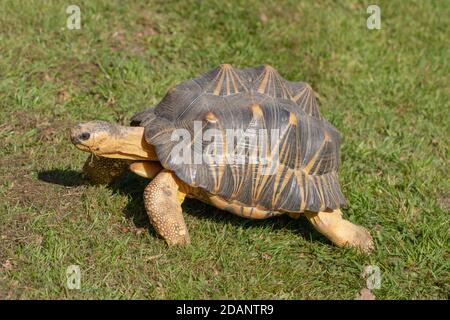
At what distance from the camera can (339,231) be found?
459cm

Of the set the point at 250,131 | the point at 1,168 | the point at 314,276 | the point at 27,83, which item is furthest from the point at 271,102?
the point at 27,83

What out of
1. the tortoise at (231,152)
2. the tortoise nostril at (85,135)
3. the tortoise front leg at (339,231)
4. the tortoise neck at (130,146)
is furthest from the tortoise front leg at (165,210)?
the tortoise front leg at (339,231)

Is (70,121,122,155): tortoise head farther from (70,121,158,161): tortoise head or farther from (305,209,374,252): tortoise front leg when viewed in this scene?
(305,209,374,252): tortoise front leg

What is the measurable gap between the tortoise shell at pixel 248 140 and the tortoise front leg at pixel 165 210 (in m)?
0.18

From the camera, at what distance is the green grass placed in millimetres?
4246

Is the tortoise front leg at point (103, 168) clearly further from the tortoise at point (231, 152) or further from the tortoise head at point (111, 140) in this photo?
the tortoise head at point (111, 140)

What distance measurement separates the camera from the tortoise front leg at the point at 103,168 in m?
4.68

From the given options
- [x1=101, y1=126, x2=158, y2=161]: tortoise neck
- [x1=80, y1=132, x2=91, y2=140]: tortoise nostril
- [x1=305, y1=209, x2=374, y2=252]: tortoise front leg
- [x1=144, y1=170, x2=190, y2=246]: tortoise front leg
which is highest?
[x1=80, y1=132, x2=91, y2=140]: tortoise nostril

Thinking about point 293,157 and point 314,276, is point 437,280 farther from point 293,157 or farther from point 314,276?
point 293,157

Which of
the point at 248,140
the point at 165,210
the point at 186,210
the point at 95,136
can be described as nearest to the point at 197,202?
the point at 186,210

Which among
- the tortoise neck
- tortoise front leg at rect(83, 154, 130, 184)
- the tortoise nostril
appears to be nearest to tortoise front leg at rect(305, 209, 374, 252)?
the tortoise neck

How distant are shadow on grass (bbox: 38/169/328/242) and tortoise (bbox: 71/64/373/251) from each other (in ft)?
0.68

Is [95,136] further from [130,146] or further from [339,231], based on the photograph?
[339,231]

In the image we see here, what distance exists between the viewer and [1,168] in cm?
495
